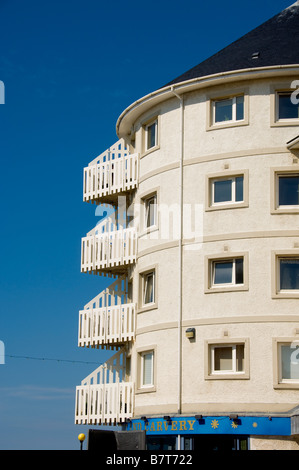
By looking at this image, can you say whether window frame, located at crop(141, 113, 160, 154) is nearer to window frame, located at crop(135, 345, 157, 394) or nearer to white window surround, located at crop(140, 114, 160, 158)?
white window surround, located at crop(140, 114, 160, 158)

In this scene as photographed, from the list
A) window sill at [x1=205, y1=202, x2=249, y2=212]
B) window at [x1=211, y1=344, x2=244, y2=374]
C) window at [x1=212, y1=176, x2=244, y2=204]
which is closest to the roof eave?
window at [x1=212, y1=176, x2=244, y2=204]

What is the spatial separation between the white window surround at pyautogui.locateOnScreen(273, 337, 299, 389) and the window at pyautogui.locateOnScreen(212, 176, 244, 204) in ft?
19.5

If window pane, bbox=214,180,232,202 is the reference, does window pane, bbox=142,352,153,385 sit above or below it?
below

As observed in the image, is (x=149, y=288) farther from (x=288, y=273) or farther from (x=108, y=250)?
(x=288, y=273)

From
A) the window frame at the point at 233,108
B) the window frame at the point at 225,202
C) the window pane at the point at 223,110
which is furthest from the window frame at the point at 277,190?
the window pane at the point at 223,110

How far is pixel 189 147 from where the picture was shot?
35688 millimetres

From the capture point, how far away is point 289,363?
105 feet

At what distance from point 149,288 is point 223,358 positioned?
16.8 feet

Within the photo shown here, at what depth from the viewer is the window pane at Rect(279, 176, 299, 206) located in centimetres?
3381

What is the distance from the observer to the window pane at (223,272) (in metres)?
33.6

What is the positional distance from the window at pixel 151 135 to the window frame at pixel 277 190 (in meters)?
6.16

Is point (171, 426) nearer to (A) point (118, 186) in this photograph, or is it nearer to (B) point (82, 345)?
(B) point (82, 345)

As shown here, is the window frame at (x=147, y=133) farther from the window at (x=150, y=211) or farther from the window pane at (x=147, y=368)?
the window pane at (x=147, y=368)
